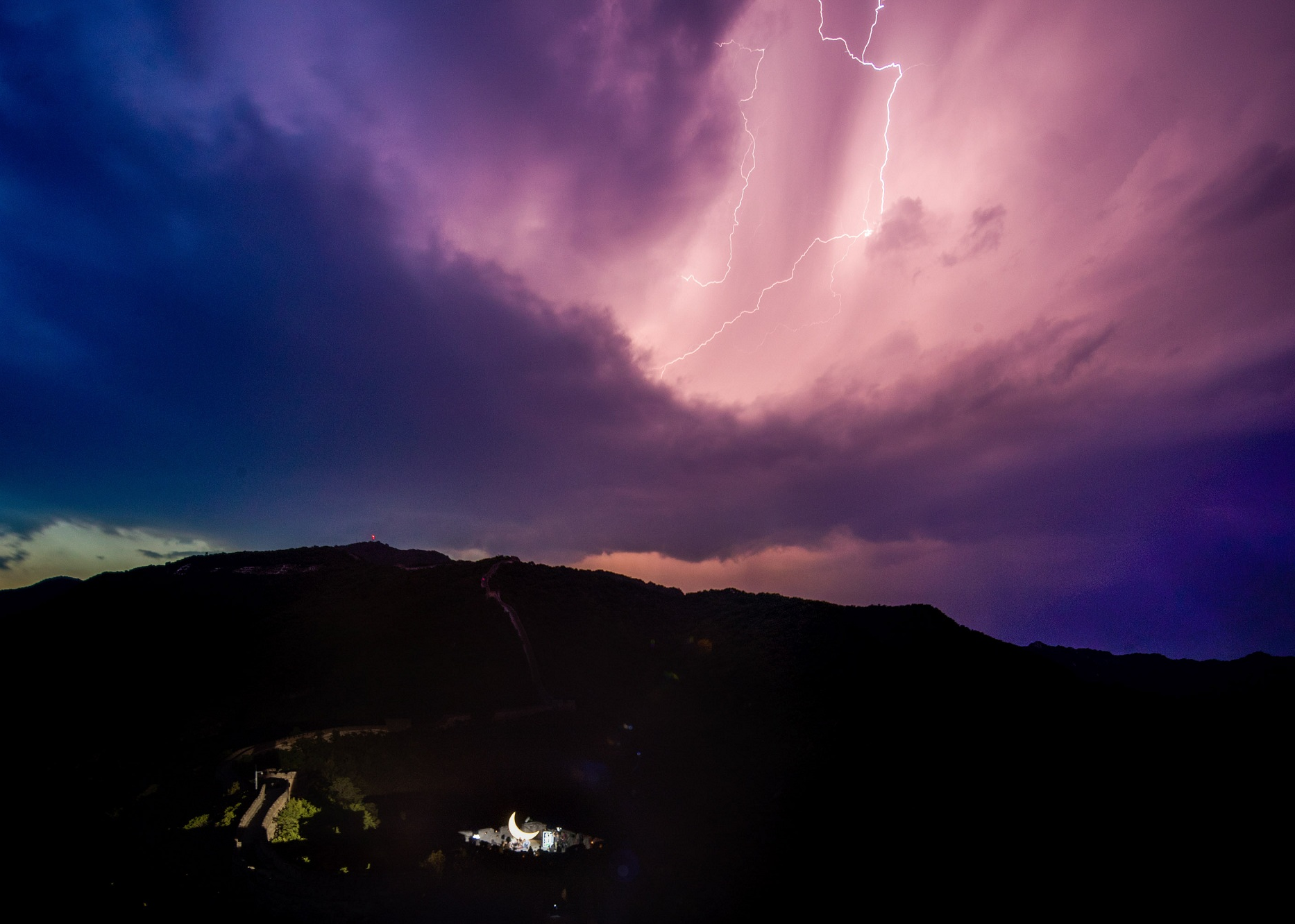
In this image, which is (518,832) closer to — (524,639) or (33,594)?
(524,639)

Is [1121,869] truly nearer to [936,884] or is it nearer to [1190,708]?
[936,884]

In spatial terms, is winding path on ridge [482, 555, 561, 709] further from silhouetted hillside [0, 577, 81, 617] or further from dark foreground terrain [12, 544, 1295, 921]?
silhouetted hillside [0, 577, 81, 617]

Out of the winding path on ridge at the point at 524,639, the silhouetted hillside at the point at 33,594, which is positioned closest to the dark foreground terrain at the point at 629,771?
Answer: the winding path on ridge at the point at 524,639

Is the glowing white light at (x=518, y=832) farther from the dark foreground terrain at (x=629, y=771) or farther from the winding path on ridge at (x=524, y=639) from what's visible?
the winding path on ridge at (x=524, y=639)

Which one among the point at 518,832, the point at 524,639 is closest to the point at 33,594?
the point at 524,639

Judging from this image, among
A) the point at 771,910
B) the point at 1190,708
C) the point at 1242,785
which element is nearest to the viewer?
the point at 771,910

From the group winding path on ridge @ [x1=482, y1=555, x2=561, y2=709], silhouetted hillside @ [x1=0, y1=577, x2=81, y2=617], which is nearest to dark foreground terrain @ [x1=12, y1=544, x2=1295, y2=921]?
winding path on ridge @ [x1=482, y1=555, x2=561, y2=709]

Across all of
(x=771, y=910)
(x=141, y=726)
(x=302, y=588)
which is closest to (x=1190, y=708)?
(x=771, y=910)

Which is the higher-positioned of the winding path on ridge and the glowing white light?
the winding path on ridge
